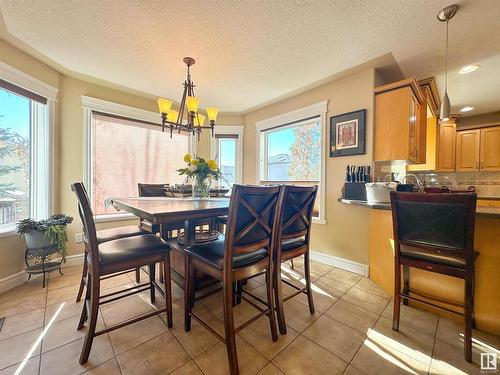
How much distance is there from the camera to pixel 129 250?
1381 millimetres

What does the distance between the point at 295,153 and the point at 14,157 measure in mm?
3481

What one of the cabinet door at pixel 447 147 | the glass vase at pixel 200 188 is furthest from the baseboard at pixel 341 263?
the cabinet door at pixel 447 147

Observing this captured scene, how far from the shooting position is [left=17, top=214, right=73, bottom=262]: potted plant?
2.07 m

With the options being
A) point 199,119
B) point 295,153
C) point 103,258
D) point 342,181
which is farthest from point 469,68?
point 103,258

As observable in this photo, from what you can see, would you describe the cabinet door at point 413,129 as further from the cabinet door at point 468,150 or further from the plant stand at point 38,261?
the plant stand at point 38,261

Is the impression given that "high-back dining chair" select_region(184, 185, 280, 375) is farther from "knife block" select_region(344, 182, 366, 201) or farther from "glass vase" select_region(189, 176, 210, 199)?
"knife block" select_region(344, 182, 366, 201)

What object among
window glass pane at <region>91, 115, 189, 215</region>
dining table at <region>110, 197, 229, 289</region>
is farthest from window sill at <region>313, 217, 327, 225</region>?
window glass pane at <region>91, 115, 189, 215</region>

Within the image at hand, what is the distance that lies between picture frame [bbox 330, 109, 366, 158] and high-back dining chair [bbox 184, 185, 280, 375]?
169cm

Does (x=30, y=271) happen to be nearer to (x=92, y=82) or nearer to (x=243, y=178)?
(x=92, y=82)

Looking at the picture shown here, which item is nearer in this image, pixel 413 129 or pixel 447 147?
pixel 413 129

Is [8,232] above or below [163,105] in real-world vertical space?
below

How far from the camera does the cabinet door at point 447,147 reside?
12.6 feet

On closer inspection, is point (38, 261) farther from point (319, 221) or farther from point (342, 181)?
point (342, 181)

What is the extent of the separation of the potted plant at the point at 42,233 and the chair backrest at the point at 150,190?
860mm
